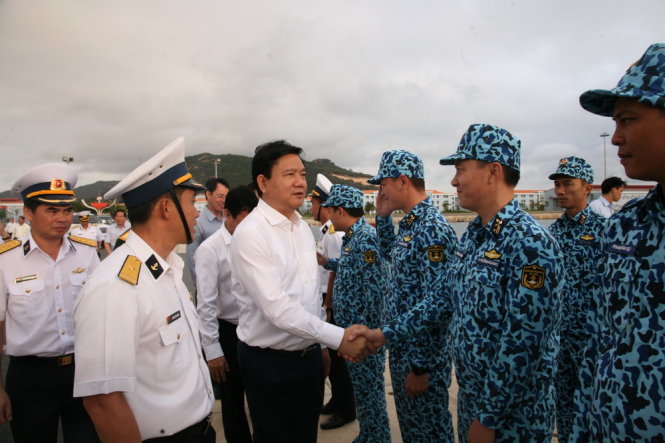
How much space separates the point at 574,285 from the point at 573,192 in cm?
99

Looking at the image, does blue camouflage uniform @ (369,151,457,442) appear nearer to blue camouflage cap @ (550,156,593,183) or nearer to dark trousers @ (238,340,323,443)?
dark trousers @ (238,340,323,443)

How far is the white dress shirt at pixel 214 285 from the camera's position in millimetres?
3271

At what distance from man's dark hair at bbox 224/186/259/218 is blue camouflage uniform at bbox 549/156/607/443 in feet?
10.2

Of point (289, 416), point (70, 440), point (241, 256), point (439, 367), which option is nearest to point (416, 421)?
point (439, 367)

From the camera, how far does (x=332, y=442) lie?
3.70 meters

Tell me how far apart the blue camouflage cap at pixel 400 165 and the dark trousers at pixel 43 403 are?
8.83ft

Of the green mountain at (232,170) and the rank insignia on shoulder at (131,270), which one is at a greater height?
the green mountain at (232,170)

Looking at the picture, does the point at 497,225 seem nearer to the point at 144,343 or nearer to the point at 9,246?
the point at 144,343

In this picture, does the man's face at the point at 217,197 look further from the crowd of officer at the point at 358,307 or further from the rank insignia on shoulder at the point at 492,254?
the rank insignia on shoulder at the point at 492,254

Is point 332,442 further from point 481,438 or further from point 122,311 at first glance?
point 122,311

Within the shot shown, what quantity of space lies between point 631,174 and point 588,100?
31 centimetres

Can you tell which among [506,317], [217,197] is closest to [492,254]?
[506,317]

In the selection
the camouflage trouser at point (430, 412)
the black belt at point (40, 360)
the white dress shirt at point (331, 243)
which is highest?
the white dress shirt at point (331, 243)

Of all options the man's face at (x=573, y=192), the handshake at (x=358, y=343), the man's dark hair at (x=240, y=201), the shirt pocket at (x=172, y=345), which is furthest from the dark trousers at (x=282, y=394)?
the man's face at (x=573, y=192)
